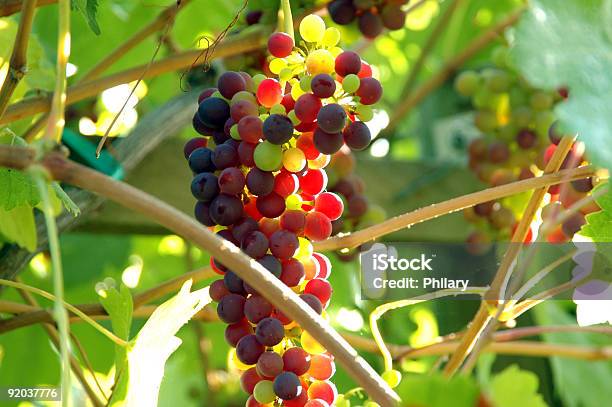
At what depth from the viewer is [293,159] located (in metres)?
0.65

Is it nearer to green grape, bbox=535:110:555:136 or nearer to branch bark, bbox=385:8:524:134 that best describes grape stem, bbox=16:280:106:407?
green grape, bbox=535:110:555:136

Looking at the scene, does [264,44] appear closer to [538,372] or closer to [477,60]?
[538,372]

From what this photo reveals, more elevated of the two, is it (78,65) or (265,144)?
(78,65)

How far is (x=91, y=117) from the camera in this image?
143 cm

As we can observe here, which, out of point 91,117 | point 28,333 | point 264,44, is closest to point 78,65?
point 91,117

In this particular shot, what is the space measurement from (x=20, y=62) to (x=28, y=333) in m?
0.83

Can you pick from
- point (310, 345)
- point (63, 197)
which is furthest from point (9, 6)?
point (310, 345)

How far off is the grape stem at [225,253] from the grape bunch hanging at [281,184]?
139 mm

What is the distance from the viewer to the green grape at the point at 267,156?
632 millimetres

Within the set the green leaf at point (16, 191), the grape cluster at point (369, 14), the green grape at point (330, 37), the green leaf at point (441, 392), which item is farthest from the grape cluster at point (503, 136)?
the green leaf at point (441, 392)

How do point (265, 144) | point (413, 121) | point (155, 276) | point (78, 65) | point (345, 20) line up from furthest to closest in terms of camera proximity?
1. point (413, 121)
2. point (155, 276)
3. point (78, 65)
4. point (345, 20)
5. point (265, 144)

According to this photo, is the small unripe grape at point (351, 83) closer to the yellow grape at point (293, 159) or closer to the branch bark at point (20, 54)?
the yellow grape at point (293, 159)

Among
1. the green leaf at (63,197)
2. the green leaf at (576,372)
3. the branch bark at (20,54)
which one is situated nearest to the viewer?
the branch bark at (20,54)

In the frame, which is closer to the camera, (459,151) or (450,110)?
(459,151)
